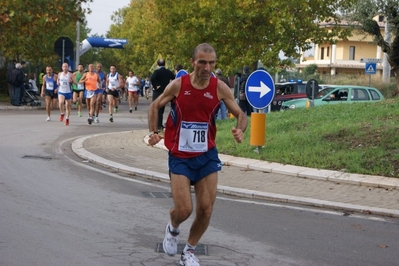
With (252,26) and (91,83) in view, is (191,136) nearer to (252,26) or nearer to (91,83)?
(91,83)

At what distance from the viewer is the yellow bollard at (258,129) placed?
566 inches

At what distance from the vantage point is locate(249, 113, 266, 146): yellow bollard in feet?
47.2

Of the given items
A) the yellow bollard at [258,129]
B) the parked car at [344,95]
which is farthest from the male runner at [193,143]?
the parked car at [344,95]

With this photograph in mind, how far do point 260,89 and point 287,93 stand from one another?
17.6 m

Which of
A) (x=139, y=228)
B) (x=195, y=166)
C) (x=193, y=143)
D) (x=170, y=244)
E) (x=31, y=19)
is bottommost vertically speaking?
(x=139, y=228)

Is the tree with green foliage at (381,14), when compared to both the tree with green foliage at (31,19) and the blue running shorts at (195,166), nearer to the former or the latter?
the tree with green foliage at (31,19)

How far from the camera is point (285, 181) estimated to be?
12.2m

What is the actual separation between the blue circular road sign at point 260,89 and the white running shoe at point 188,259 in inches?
321

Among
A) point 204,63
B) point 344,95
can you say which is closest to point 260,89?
point 204,63

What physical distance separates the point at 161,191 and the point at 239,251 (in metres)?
3.93

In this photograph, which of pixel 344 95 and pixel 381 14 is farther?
pixel 381 14

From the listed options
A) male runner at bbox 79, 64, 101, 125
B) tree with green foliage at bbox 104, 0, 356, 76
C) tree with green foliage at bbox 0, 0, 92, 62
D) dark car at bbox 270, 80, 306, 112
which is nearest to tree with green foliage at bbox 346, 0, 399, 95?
tree with green foliage at bbox 104, 0, 356, 76

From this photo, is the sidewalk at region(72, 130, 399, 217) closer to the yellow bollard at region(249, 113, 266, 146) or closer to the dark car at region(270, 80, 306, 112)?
the yellow bollard at region(249, 113, 266, 146)

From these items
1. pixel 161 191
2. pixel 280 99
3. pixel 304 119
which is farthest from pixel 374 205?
pixel 280 99
